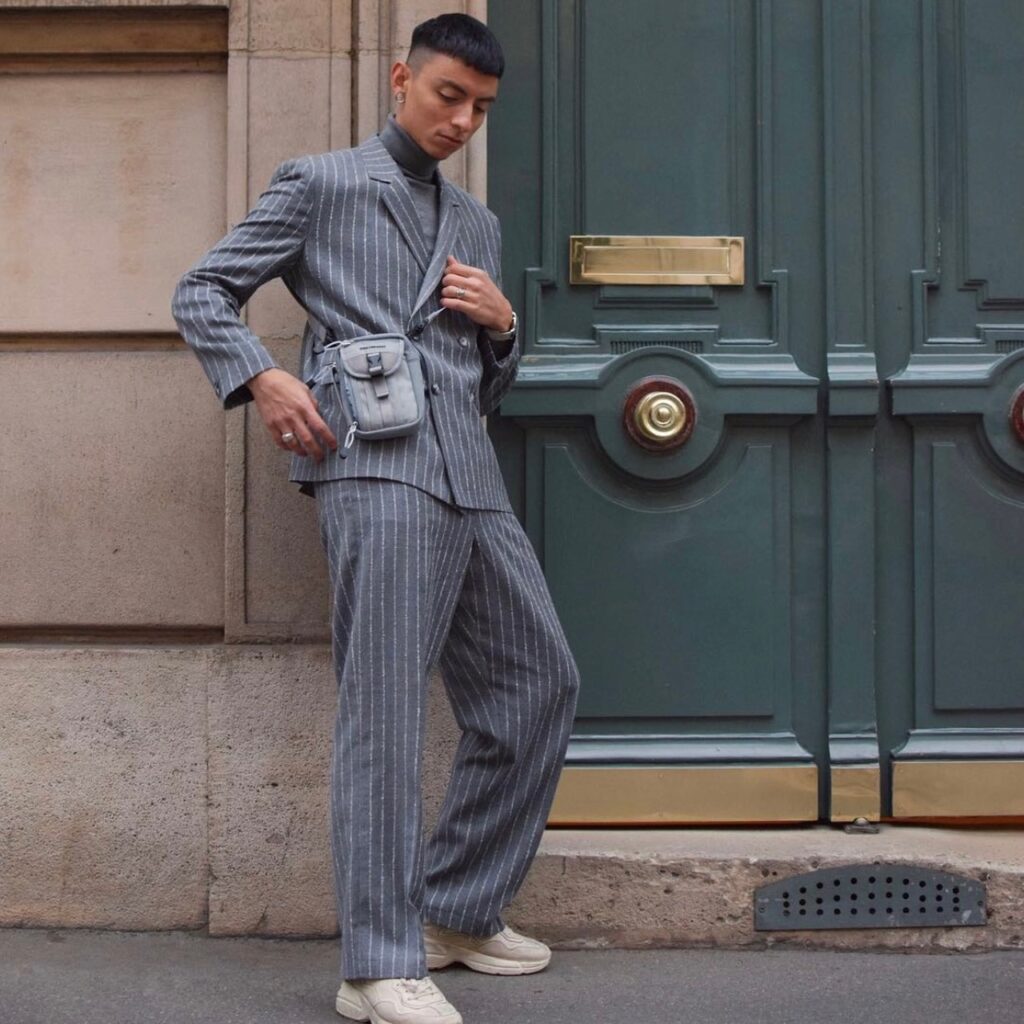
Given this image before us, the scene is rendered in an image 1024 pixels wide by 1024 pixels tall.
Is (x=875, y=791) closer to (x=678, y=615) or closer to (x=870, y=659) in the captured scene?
(x=870, y=659)

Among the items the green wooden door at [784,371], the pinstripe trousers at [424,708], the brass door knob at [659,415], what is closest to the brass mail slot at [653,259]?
the green wooden door at [784,371]

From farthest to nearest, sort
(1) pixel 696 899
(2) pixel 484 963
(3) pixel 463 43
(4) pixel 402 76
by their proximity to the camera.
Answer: (1) pixel 696 899, (2) pixel 484 963, (4) pixel 402 76, (3) pixel 463 43

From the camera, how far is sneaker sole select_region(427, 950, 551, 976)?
3479 millimetres

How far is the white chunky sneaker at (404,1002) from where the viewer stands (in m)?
3.02

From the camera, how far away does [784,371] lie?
3986mm

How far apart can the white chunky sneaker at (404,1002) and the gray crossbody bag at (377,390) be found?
3.49 ft

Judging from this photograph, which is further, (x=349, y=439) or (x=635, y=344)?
(x=635, y=344)

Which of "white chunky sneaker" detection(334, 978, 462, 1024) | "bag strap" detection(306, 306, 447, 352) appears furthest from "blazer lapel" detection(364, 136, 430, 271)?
"white chunky sneaker" detection(334, 978, 462, 1024)

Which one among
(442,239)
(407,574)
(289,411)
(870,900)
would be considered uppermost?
(442,239)

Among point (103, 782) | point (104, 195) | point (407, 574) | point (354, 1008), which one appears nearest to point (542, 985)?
point (354, 1008)

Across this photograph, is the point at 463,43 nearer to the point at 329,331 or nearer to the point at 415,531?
the point at 329,331

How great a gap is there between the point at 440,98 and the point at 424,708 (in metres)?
1.27

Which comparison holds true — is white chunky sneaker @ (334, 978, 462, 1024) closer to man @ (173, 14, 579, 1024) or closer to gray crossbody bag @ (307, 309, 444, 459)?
man @ (173, 14, 579, 1024)

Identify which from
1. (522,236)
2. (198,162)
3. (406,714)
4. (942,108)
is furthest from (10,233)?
(942,108)
